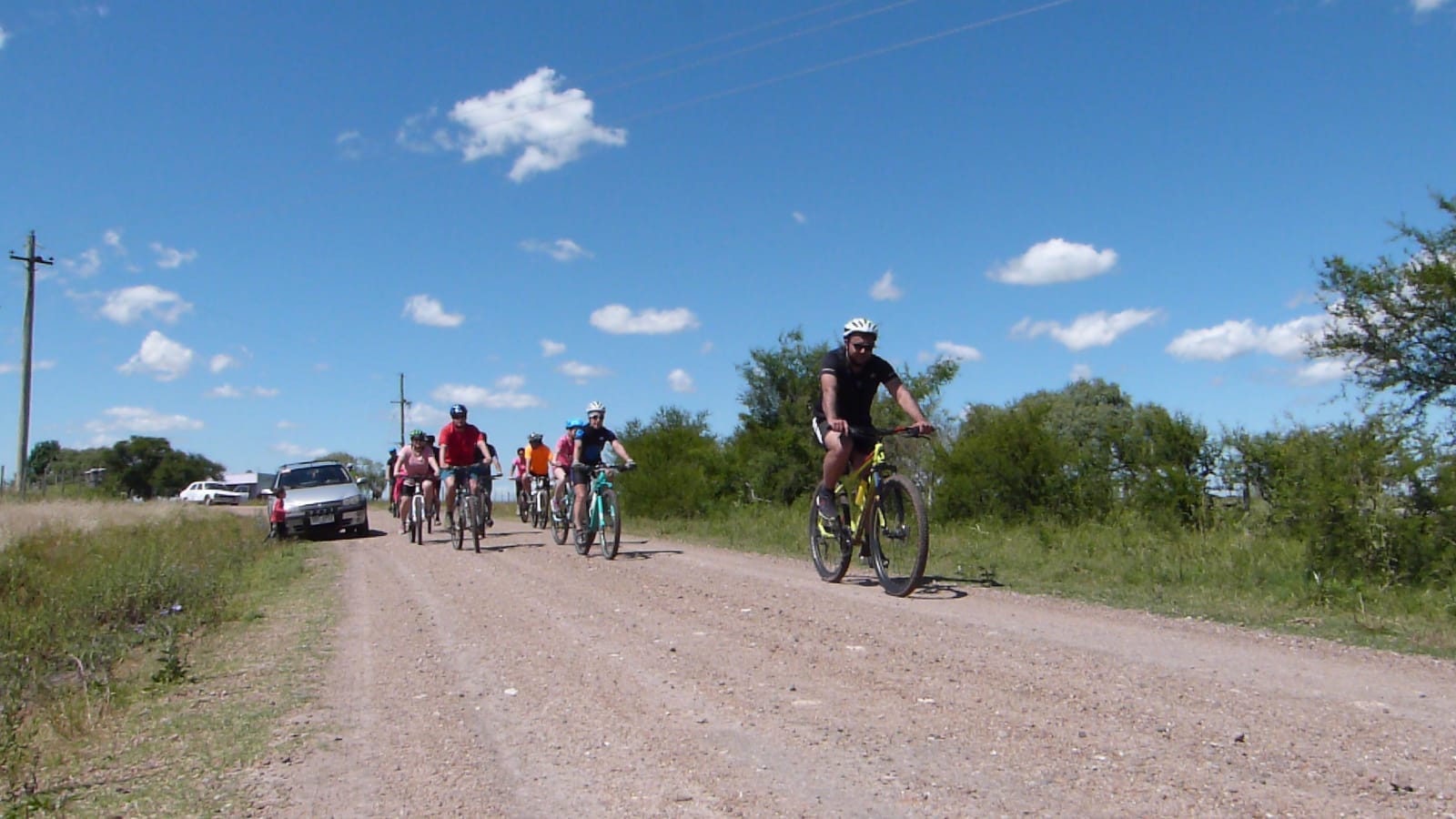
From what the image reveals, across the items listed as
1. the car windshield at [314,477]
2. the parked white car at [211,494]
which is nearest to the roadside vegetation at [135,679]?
the car windshield at [314,477]

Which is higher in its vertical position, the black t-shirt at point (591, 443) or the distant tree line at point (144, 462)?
the distant tree line at point (144, 462)

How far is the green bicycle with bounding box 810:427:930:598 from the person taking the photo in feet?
26.2

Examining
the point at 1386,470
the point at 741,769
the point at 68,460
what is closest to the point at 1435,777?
the point at 741,769

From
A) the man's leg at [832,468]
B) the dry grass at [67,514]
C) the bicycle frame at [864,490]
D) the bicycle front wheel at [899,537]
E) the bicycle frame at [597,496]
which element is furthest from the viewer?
the dry grass at [67,514]

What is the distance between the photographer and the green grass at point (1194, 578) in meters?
6.88

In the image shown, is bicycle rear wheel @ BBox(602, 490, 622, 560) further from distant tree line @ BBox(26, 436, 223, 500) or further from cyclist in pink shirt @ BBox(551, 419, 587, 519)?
distant tree line @ BBox(26, 436, 223, 500)

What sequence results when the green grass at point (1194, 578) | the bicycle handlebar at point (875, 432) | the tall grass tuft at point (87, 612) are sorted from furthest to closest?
1. the bicycle handlebar at point (875, 432)
2. the green grass at point (1194, 578)
3. the tall grass tuft at point (87, 612)

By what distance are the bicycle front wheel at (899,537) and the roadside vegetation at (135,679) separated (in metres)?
4.24

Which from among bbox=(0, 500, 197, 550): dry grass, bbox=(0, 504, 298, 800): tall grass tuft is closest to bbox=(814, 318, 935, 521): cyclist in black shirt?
bbox=(0, 504, 298, 800): tall grass tuft

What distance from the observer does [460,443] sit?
15.4 m

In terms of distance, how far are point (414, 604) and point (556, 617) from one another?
5.92ft

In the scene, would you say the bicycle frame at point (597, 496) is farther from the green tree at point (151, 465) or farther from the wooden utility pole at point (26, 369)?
the green tree at point (151, 465)

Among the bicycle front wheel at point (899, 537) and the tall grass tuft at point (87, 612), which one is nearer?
the tall grass tuft at point (87, 612)

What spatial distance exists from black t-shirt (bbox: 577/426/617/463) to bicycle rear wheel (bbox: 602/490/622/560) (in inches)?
24.4
